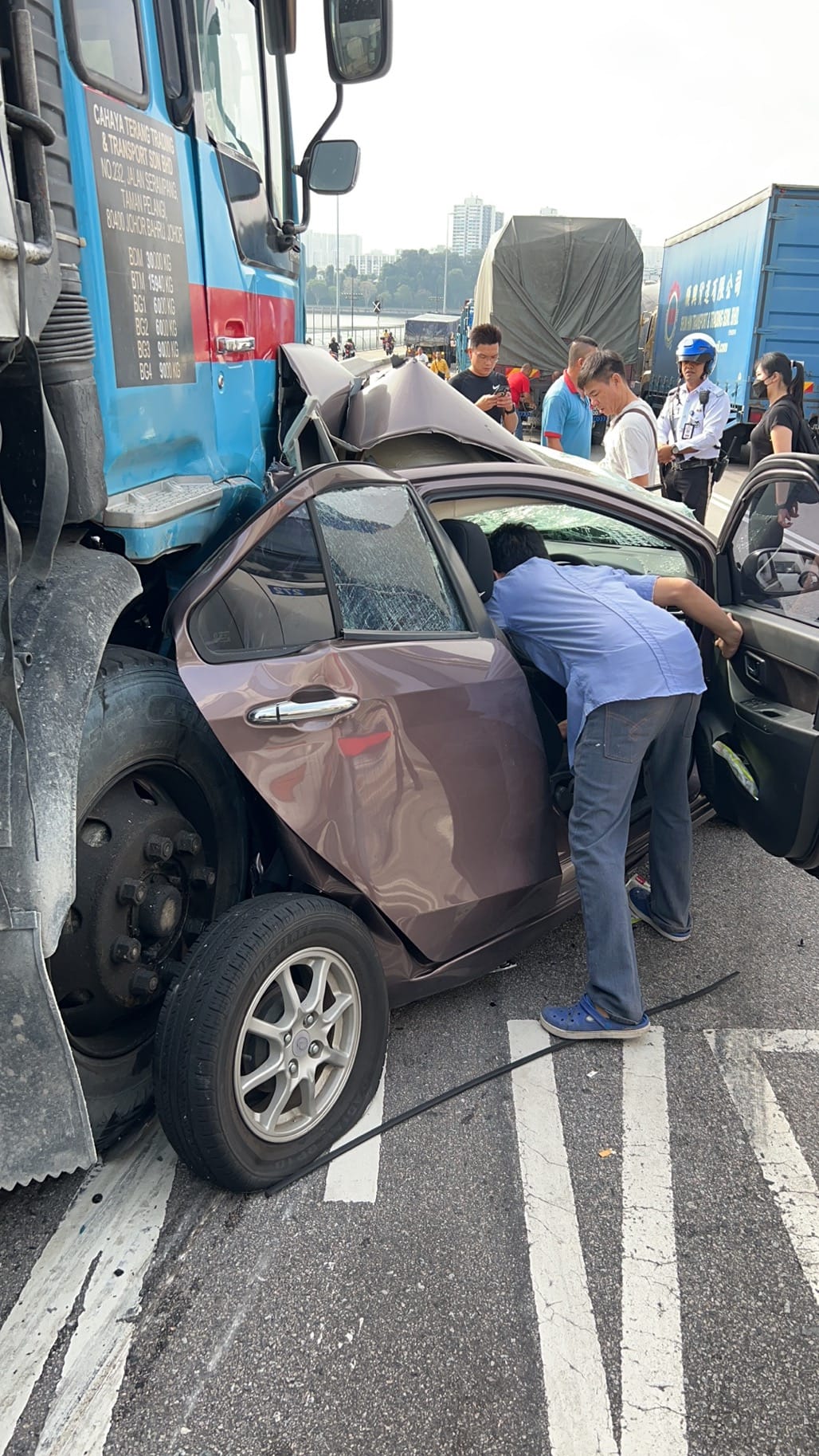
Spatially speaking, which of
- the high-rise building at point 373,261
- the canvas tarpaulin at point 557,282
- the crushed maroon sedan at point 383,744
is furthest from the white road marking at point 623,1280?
the high-rise building at point 373,261

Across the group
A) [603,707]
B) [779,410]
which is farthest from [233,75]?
[779,410]

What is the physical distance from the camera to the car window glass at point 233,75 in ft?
9.55

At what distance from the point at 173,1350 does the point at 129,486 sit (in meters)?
1.93

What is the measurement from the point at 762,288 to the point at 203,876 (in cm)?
1424

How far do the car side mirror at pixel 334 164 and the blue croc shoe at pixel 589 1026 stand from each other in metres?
3.27

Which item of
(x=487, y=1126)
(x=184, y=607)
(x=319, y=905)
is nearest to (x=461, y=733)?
(x=319, y=905)

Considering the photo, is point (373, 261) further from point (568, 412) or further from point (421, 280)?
point (568, 412)

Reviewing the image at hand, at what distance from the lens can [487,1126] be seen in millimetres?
2615

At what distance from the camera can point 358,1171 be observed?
2449 mm

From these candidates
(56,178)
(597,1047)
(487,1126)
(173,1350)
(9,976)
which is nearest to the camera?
(9,976)

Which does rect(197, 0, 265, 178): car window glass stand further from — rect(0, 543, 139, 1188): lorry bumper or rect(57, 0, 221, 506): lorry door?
rect(0, 543, 139, 1188): lorry bumper

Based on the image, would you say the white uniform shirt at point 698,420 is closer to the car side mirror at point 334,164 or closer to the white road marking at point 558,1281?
the car side mirror at point 334,164

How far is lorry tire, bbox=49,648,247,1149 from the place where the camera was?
2.26 meters

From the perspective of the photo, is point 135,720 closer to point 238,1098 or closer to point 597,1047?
point 238,1098
